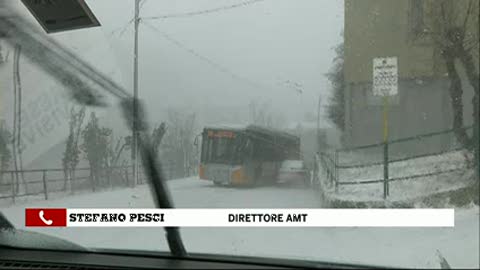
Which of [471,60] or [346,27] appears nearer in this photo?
[471,60]

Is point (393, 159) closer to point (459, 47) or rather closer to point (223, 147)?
point (459, 47)

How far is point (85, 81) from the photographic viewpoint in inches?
146

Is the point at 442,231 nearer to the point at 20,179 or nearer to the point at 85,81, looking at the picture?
the point at 85,81

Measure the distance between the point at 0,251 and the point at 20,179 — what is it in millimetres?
616

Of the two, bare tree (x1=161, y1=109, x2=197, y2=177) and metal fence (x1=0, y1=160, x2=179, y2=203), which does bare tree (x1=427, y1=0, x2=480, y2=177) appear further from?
metal fence (x1=0, y1=160, x2=179, y2=203)

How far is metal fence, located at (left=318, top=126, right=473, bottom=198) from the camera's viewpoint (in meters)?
3.05

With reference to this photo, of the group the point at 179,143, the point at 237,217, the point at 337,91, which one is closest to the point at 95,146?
the point at 179,143

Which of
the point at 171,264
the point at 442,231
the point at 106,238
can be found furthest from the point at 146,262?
the point at 442,231

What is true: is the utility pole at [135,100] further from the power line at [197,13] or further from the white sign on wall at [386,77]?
the white sign on wall at [386,77]

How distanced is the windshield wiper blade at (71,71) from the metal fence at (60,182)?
0.84ft

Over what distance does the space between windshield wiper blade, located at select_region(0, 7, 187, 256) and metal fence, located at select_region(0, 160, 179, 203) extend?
257 millimetres

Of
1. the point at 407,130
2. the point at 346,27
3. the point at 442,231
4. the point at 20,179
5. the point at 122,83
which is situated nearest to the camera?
the point at 442,231

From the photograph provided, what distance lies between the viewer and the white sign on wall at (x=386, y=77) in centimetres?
312

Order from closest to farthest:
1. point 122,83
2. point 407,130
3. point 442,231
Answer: point 442,231, point 407,130, point 122,83
